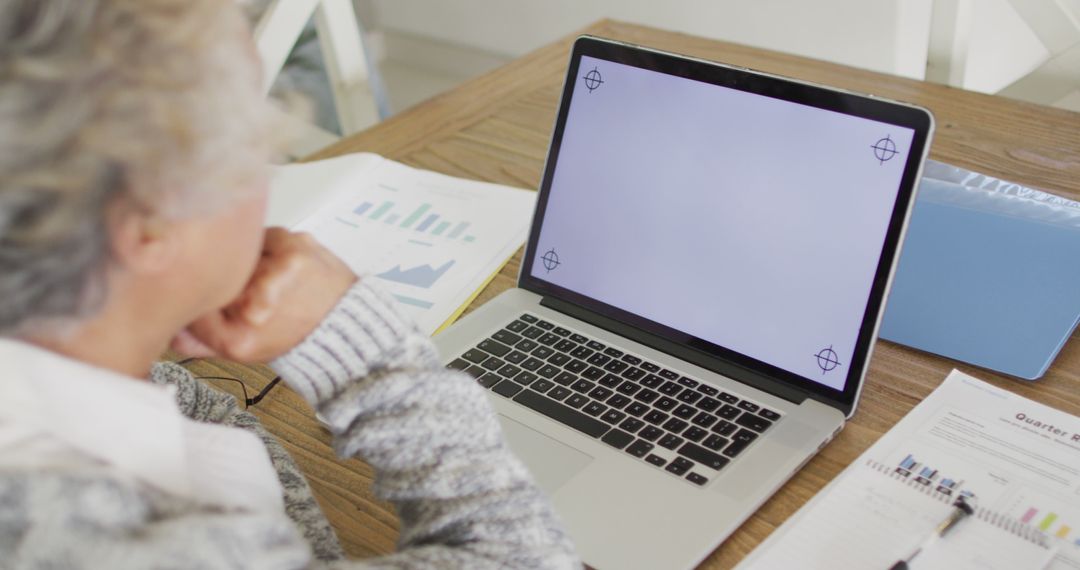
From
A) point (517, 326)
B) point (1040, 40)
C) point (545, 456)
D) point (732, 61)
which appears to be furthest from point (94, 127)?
point (1040, 40)

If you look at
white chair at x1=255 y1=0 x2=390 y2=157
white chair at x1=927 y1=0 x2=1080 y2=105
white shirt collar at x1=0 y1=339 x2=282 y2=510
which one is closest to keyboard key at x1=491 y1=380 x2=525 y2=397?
white shirt collar at x1=0 y1=339 x2=282 y2=510

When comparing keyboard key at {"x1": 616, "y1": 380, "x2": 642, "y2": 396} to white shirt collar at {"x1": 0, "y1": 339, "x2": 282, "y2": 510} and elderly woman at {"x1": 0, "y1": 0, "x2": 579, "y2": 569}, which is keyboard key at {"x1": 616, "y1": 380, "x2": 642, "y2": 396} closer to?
elderly woman at {"x1": 0, "y1": 0, "x2": 579, "y2": 569}

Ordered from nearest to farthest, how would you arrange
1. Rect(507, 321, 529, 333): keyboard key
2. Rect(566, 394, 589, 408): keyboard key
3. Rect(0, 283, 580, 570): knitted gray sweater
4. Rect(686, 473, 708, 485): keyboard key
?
Rect(0, 283, 580, 570): knitted gray sweater, Rect(686, 473, 708, 485): keyboard key, Rect(566, 394, 589, 408): keyboard key, Rect(507, 321, 529, 333): keyboard key

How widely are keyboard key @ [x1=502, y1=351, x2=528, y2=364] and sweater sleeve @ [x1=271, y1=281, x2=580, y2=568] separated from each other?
23 centimetres

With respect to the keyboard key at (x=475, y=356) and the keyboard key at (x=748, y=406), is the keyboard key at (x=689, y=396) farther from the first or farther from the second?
the keyboard key at (x=475, y=356)

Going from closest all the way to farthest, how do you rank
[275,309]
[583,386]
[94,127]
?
[94,127]
[275,309]
[583,386]

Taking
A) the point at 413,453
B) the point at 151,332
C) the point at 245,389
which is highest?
the point at 151,332

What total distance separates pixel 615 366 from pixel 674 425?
0.32 ft

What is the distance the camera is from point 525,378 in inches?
33.5

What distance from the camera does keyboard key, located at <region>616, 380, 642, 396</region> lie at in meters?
0.81

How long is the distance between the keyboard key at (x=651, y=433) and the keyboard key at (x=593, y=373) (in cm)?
9

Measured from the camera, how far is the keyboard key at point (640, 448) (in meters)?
0.74

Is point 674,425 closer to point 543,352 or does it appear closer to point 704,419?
point 704,419

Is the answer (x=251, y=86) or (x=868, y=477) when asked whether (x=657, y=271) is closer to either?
(x=868, y=477)
